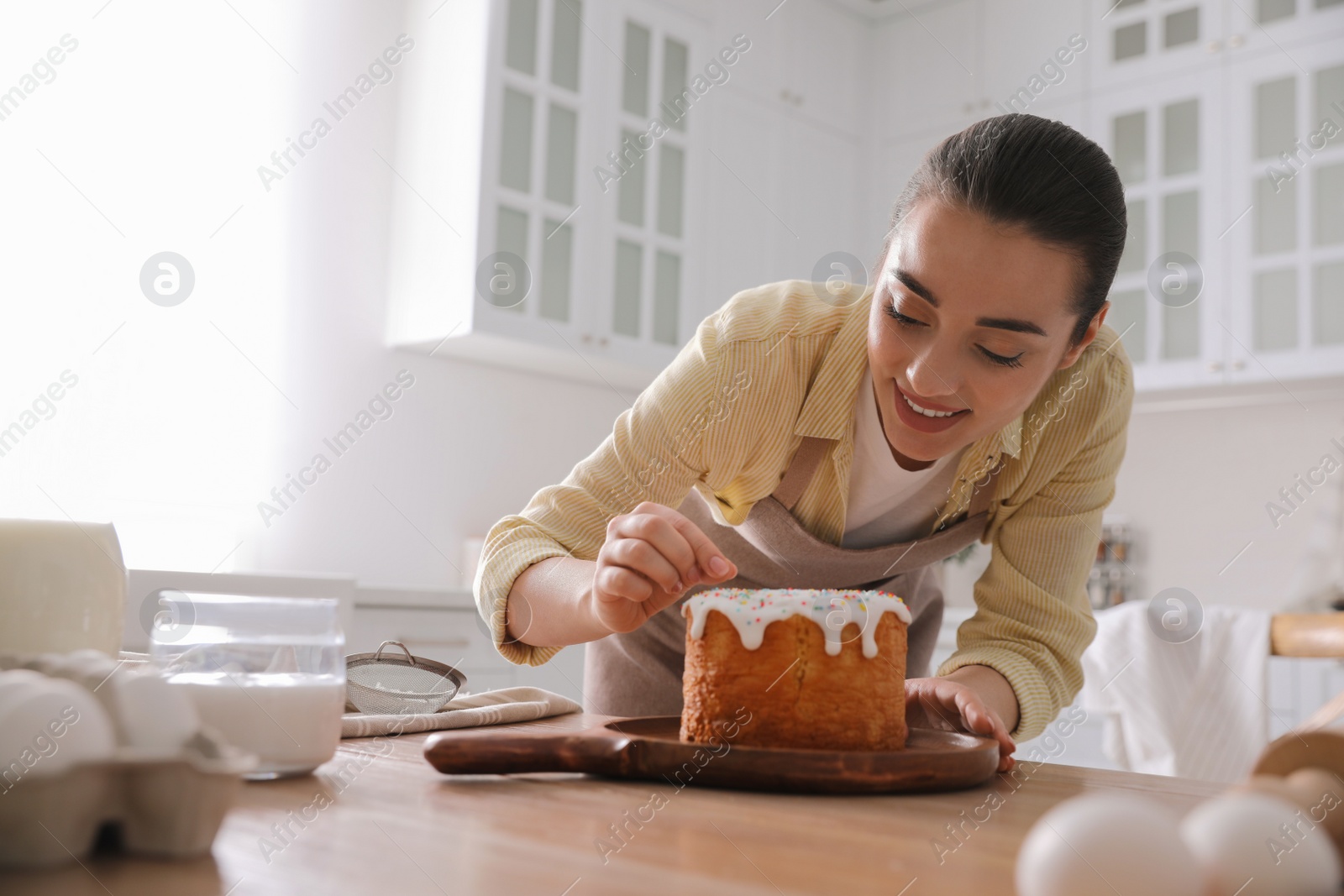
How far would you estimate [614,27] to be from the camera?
139 inches

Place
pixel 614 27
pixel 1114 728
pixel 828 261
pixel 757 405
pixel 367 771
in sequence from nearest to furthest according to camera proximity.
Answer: pixel 367 771
pixel 757 405
pixel 1114 728
pixel 614 27
pixel 828 261

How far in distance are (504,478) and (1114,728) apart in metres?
1.95

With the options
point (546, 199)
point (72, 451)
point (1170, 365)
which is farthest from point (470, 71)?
point (1170, 365)

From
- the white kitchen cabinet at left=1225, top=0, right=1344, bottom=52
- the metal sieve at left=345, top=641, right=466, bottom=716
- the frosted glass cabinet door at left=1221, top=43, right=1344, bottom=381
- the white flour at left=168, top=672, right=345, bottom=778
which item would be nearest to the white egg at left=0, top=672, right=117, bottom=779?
the white flour at left=168, top=672, right=345, bottom=778

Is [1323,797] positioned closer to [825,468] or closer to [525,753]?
[525,753]

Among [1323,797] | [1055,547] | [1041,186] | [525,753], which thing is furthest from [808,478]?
[1323,797]

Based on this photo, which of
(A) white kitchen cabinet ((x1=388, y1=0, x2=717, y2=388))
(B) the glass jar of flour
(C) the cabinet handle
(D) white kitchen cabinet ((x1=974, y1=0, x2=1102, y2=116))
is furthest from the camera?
(D) white kitchen cabinet ((x1=974, y1=0, x2=1102, y2=116))

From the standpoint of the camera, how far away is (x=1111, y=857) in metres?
0.40

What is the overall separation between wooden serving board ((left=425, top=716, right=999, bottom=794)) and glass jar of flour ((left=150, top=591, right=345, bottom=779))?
97mm

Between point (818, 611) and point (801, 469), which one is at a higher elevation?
point (801, 469)

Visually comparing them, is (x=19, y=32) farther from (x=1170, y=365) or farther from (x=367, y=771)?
(x=1170, y=365)

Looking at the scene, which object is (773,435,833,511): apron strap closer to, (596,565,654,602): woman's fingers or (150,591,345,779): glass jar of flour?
(596,565,654,602): woman's fingers

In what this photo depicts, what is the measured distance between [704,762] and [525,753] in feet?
0.39

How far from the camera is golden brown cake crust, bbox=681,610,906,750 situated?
852 mm
